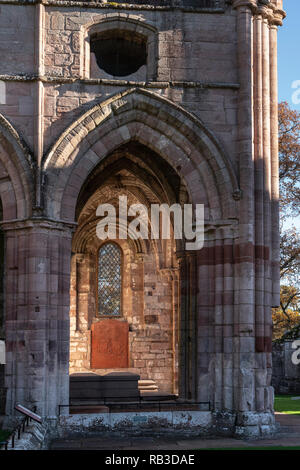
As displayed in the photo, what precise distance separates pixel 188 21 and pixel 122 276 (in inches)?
400

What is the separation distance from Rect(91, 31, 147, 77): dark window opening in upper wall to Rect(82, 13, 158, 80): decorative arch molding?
18 cm

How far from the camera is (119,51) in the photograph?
16516mm

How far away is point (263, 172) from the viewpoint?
1498 centimetres

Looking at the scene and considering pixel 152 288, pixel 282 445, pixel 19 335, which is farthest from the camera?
pixel 152 288

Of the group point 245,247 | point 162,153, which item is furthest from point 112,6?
point 245,247

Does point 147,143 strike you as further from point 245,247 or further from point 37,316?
point 37,316

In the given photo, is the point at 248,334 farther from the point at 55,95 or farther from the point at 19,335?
the point at 55,95

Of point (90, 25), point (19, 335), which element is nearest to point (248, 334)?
point (19, 335)

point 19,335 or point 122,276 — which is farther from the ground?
point 122,276

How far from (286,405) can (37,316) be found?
8.31 metres

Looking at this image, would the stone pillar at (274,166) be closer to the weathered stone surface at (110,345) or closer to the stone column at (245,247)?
the stone column at (245,247)

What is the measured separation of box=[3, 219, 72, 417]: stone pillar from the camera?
13.8 metres

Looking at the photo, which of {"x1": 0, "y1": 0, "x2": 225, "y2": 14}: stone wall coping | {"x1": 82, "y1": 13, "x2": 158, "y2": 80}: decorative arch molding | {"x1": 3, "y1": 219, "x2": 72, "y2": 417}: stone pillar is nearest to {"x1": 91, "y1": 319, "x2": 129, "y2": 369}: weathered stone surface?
{"x1": 3, "y1": 219, "x2": 72, "y2": 417}: stone pillar

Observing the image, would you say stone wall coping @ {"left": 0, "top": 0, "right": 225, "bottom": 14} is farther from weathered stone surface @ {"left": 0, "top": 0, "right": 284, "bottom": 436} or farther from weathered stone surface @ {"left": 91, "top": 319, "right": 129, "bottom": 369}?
weathered stone surface @ {"left": 91, "top": 319, "right": 129, "bottom": 369}
